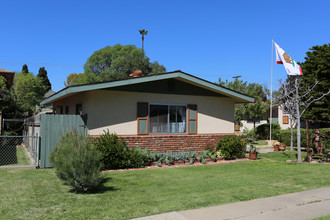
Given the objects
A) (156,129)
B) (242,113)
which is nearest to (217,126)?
(156,129)

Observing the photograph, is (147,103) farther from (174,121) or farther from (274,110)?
(274,110)

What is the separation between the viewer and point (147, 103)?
465 inches

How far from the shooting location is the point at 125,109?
1145cm

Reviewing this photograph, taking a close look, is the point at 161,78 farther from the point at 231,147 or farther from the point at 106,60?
the point at 106,60

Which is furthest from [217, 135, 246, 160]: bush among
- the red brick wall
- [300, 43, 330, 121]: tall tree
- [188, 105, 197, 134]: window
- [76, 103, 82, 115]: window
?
[300, 43, 330, 121]: tall tree

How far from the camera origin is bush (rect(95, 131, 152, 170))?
10.0m

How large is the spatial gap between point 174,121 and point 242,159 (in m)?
3.55

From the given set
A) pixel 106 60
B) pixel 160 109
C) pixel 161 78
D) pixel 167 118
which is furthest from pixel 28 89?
pixel 106 60

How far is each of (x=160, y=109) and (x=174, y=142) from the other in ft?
5.03

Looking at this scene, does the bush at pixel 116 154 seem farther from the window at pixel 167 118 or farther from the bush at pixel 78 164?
the bush at pixel 78 164

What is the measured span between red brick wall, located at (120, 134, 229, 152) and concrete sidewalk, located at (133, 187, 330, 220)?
6182 mm

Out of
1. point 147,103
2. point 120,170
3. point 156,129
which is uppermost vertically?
point 147,103

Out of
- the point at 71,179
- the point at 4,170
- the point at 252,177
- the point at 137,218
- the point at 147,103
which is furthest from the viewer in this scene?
the point at 147,103

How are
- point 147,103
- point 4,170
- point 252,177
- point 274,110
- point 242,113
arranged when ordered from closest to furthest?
point 252,177
point 4,170
point 147,103
point 242,113
point 274,110
